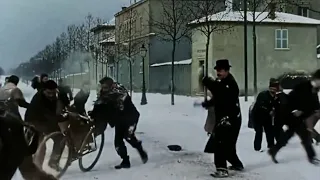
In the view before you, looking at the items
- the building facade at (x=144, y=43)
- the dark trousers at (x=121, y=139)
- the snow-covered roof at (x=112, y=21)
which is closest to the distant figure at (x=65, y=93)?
the dark trousers at (x=121, y=139)

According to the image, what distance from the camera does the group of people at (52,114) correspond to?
3.62m

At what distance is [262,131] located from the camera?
6.81m

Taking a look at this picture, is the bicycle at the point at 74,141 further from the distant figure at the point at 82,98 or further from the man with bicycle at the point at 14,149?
the man with bicycle at the point at 14,149

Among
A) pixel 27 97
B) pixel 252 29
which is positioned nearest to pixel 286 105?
pixel 27 97

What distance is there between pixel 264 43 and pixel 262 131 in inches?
87.8

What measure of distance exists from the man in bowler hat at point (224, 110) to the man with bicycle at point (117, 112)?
Answer: 3.32ft

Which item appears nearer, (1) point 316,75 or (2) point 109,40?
(1) point 316,75

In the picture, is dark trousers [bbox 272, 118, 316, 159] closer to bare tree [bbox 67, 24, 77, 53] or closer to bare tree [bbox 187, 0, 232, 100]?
bare tree [bbox 187, 0, 232, 100]

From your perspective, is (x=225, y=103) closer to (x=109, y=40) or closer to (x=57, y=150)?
(x=57, y=150)

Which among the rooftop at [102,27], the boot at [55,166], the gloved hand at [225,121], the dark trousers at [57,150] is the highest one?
the rooftop at [102,27]

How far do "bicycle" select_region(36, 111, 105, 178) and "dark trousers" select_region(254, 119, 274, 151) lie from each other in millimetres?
1927

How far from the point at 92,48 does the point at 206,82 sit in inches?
57.8

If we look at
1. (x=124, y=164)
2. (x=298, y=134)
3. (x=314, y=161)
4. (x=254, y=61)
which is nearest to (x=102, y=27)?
(x=124, y=164)

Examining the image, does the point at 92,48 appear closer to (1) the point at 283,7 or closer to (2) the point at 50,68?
(2) the point at 50,68
